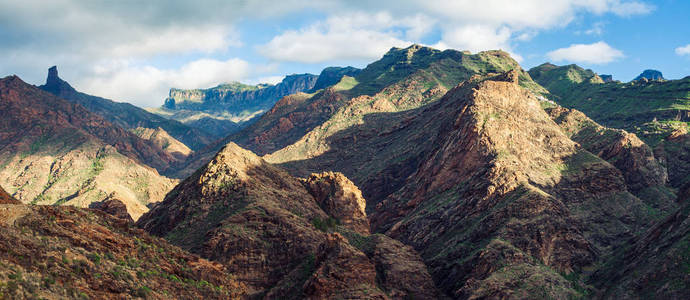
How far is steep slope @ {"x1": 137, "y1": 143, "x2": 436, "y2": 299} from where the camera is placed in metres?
79.1

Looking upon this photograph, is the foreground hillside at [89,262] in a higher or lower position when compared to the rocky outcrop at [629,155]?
lower

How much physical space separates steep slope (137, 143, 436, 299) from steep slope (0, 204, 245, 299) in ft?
71.3

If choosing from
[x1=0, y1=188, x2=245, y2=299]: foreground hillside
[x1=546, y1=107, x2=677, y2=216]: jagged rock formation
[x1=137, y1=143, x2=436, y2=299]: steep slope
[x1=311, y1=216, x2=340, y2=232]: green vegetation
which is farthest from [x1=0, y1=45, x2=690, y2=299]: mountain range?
[x1=311, y1=216, x2=340, y2=232]: green vegetation

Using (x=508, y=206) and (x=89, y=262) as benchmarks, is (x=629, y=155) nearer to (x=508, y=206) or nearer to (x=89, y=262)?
(x=508, y=206)

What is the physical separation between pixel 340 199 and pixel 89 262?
86.2m

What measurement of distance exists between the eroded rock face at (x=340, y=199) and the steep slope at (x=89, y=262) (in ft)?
203

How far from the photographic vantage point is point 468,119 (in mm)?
131625

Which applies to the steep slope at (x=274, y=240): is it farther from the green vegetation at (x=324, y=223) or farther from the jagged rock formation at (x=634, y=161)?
the jagged rock formation at (x=634, y=161)

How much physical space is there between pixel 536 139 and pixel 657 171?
31259 millimetres

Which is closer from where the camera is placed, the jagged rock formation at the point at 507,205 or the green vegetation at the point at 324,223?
the jagged rock formation at the point at 507,205

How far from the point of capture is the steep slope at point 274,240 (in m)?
79.1

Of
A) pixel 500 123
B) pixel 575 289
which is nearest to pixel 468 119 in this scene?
pixel 500 123

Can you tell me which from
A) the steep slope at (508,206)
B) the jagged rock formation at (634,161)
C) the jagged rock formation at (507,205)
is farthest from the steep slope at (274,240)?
the jagged rock formation at (634,161)

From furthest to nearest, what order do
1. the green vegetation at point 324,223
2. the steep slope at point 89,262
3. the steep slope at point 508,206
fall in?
1. the green vegetation at point 324,223
2. the steep slope at point 508,206
3. the steep slope at point 89,262
